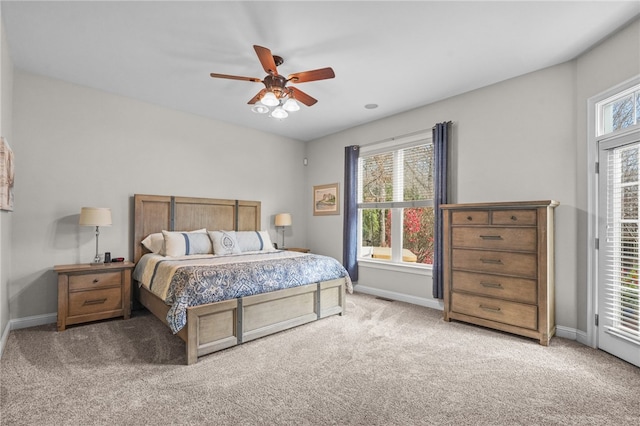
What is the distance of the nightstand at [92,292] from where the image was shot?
3301 millimetres

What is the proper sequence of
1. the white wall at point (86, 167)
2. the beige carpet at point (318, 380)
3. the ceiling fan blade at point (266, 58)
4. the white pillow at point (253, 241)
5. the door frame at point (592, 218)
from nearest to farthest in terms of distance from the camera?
the beige carpet at point (318, 380), the ceiling fan blade at point (266, 58), the door frame at point (592, 218), the white wall at point (86, 167), the white pillow at point (253, 241)

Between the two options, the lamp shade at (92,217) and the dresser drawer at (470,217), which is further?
the lamp shade at (92,217)

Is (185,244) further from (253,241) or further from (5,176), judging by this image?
(5,176)

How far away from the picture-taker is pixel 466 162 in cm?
398

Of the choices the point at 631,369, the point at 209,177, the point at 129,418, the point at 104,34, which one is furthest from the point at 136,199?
the point at 631,369

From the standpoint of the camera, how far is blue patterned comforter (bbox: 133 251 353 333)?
2.63 metres

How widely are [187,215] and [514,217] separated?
14.0 ft

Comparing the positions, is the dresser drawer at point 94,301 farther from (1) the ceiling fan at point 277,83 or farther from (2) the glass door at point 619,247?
(2) the glass door at point 619,247

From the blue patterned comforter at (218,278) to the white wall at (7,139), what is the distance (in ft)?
3.90

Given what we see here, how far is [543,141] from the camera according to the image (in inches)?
132

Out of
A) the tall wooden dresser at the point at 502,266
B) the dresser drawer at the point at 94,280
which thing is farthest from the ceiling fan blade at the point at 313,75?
the dresser drawer at the point at 94,280

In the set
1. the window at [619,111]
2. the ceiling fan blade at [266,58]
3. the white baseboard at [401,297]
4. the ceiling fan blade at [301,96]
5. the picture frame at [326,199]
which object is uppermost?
the ceiling fan blade at [266,58]

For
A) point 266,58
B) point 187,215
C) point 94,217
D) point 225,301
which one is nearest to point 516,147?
point 266,58

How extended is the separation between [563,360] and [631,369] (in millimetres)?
438
